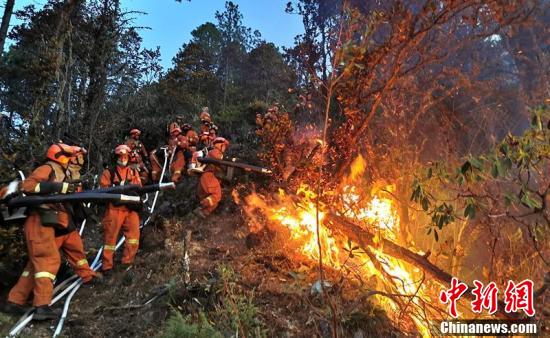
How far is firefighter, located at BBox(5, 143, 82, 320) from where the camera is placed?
5766mm

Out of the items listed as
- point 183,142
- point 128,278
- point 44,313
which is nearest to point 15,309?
point 44,313

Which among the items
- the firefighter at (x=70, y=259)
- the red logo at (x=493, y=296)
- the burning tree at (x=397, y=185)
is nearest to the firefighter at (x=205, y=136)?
the burning tree at (x=397, y=185)

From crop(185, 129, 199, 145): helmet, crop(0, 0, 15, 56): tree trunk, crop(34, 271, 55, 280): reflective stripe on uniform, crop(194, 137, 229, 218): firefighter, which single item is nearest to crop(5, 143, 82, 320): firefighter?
crop(34, 271, 55, 280): reflective stripe on uniform

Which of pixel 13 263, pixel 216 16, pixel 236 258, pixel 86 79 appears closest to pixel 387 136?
pixel 236 258

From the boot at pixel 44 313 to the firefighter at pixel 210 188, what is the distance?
160 inches

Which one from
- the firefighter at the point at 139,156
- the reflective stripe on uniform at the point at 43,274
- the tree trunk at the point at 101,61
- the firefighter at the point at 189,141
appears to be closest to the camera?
the reflective stripe on uniform at the point at 43,274

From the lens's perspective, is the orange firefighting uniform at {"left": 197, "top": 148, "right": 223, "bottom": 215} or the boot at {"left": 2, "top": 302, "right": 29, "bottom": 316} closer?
the boot at {"left": 2, "top": 302, "right": 29, "bottom": 316}

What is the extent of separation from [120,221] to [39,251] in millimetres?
1737

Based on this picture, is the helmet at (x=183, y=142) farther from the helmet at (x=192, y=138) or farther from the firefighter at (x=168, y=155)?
the firefighter at (x=168, y=155)

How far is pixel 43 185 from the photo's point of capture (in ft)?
19.6

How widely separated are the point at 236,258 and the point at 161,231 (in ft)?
7.30

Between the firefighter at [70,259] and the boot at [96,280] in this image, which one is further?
the boot at [96,280]

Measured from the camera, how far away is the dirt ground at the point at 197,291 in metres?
5.50

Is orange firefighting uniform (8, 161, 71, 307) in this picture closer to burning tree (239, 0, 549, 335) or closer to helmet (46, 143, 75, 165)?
helmet (46, 143, 75, 165)
